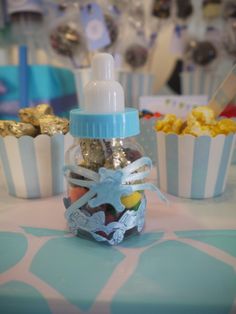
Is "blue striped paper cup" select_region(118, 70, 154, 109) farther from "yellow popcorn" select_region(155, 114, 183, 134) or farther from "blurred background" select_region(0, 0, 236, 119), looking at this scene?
"yellow popcorn" select_region(155, 114, 183, 134)

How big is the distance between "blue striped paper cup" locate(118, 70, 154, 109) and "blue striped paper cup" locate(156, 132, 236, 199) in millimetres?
489

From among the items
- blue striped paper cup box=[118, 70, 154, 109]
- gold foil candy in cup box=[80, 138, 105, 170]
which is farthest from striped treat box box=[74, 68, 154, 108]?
gold foil candy in cup box=[80, 138, 105, 170]

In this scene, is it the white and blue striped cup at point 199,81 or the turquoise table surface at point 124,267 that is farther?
the white and blue striped cup at point 199,81

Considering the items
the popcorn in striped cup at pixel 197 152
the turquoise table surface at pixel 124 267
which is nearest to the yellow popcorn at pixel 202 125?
the popcorn in striped cup at pixel 197 152

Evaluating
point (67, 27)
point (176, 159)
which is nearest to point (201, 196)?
point (176, 159)

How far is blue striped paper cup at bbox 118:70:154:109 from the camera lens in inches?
34.4

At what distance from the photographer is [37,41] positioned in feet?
2.96

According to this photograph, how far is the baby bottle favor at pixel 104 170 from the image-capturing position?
0.91 ft

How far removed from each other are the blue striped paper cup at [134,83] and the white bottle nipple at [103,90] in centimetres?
58

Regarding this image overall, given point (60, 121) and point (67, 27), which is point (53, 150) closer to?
point (60, 121)

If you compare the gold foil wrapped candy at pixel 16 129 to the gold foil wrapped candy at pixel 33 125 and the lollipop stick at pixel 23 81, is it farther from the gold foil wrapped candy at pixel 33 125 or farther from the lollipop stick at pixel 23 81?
the lollipop stick at pixel 23 81

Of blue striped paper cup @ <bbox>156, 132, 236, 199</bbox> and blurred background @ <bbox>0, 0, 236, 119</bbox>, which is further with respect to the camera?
blurred background @ <bbox>0, 0, 236, 119</bbox>

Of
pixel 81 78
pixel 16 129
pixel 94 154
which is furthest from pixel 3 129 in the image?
pixel 81 78

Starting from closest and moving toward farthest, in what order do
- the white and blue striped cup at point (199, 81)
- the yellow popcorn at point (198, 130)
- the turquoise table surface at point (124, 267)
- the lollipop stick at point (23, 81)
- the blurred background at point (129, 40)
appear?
1. the turquoise table surface at point (124, 267)
2. the yellow popcorn at point (198, 130)
3. the lollipop stick at point (23, 81)
4. the blurred background at point (129, 40)
5. the white and blue striped cup at point (199, 81)
